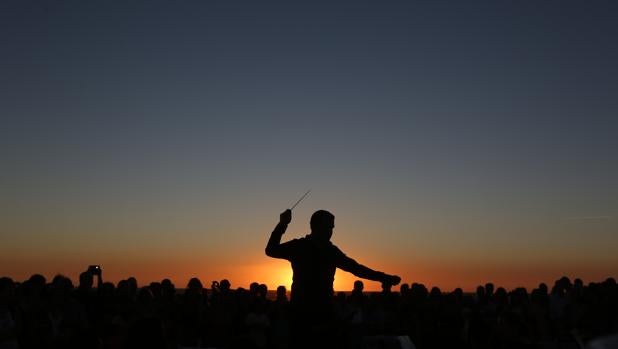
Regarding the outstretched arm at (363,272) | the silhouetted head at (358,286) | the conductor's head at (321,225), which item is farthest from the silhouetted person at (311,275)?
the silhouetted head at (358,286)

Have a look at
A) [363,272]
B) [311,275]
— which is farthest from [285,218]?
[363,272]

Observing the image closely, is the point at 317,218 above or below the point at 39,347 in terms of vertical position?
above

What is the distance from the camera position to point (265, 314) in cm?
1326

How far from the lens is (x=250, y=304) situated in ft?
45.9

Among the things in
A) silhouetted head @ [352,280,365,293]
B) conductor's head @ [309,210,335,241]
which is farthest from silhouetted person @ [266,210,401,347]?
silhouetted head @ [352,280,365,293]

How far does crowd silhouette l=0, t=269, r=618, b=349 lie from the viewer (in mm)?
8648

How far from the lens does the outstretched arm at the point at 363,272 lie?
6.46 meters

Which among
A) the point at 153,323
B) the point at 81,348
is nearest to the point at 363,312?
the point at 81,348

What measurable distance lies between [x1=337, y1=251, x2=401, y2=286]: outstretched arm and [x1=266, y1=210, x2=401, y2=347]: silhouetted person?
13cm

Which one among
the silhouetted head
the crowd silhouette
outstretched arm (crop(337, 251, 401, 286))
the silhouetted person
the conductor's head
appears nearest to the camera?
the silhouetted person

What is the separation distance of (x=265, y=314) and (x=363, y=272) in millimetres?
7088

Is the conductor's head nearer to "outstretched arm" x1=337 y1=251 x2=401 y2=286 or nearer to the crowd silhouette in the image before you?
"outstretched arm" x1=337 y1=251 x2=401 y2=286

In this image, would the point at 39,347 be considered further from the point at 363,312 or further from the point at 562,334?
the point at 562,334

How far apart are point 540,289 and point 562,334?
248 centimetres
